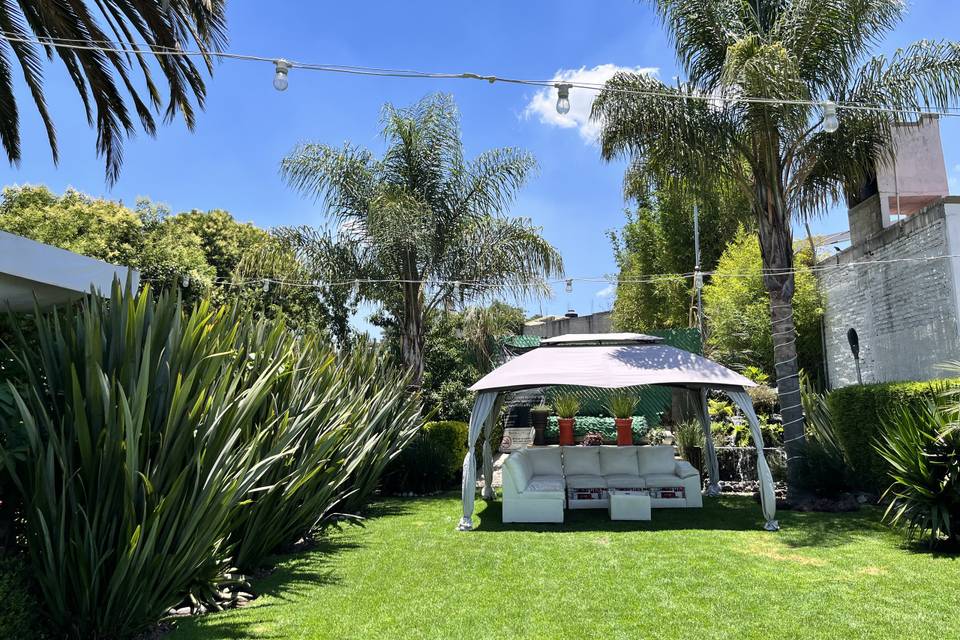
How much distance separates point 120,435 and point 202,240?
1769 cm

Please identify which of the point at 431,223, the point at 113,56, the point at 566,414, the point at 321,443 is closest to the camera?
the point at 321,443

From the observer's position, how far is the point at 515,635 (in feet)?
13.9

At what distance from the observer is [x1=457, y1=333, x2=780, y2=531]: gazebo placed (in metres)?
7.81

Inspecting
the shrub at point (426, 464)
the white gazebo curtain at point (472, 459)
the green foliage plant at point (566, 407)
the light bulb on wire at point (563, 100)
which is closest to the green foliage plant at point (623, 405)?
the green foliage plant at point (566, 407)

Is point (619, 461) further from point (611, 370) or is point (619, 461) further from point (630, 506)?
point (611, 370)

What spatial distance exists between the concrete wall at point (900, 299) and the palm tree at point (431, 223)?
20.4ft

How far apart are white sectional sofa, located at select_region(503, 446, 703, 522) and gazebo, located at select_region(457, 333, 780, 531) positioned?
2.39 feet

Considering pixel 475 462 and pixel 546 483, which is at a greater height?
pixel 475 462

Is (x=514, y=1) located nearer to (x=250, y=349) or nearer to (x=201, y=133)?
(x=201, y=133)

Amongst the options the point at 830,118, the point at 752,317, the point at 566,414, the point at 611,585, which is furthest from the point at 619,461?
the point at 752,317

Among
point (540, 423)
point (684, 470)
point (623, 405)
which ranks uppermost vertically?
point (623, 405)

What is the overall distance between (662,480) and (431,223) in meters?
6.13

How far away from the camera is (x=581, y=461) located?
9.59 m

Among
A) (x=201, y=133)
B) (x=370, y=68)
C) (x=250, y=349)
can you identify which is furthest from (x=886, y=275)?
(x=201, y=133)
